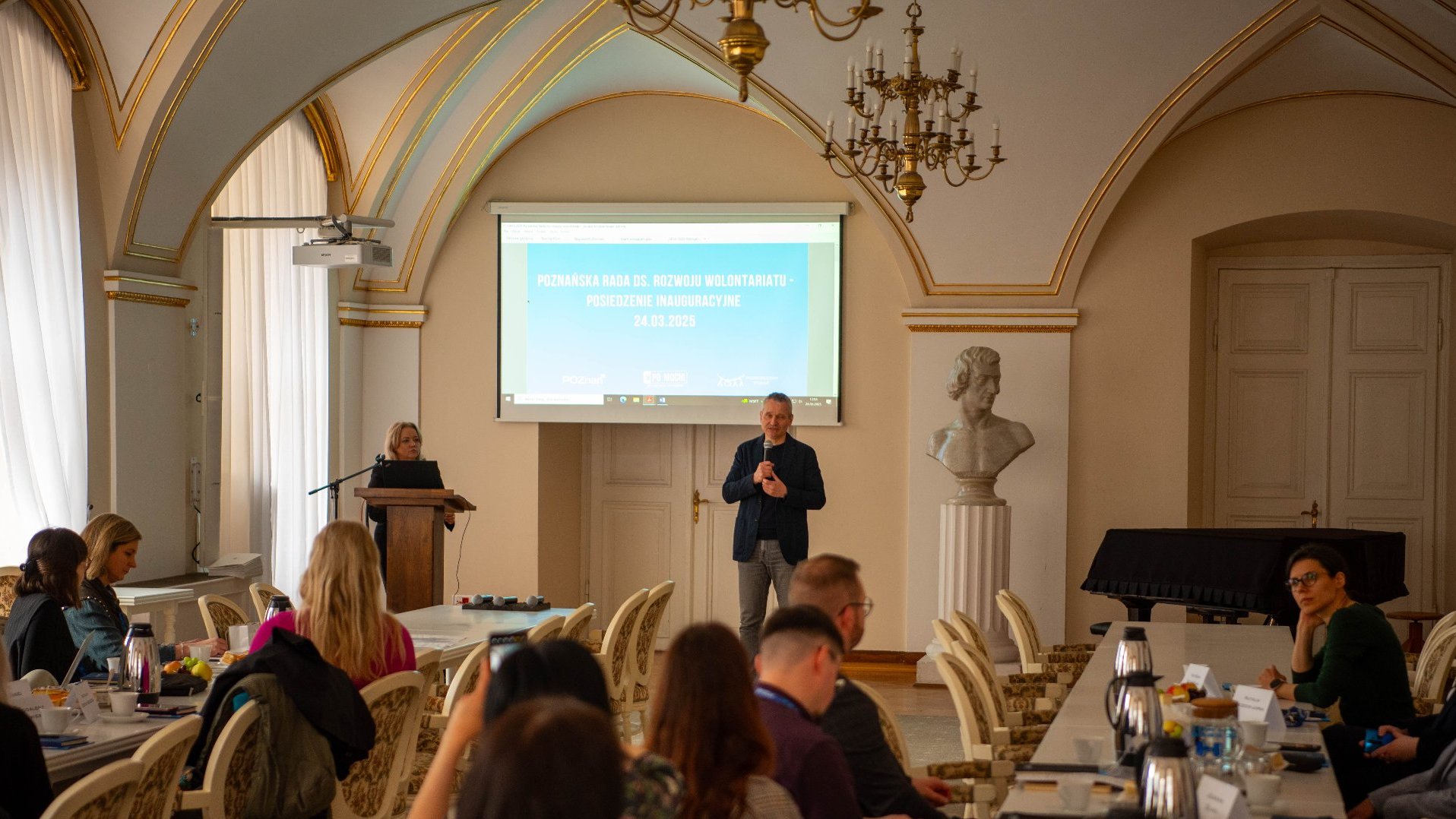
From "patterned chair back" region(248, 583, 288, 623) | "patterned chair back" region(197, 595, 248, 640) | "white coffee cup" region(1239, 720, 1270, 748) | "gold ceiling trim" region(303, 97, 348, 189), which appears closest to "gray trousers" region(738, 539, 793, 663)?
"patterned chair back" region(248, 583, 288, 623)

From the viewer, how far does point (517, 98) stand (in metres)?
10.1

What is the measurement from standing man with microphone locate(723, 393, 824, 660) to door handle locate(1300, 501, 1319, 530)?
14.5ft

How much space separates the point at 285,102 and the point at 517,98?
250 cm

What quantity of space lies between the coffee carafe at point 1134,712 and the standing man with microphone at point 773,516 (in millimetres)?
3838

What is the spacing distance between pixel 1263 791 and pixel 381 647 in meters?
2.47

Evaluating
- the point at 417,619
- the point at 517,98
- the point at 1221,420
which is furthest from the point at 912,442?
the point at 417,619

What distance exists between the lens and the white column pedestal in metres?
9.11

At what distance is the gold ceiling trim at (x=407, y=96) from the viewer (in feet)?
30.5

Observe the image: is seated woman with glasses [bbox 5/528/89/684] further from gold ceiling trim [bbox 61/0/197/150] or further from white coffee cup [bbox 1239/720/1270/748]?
white coffee cup [bbox 1239/720/1270/748]

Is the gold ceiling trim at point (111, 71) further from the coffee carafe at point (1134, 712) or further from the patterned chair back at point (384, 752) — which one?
the coffee carafe at point (1134, 712)

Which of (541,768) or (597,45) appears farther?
(597,45)

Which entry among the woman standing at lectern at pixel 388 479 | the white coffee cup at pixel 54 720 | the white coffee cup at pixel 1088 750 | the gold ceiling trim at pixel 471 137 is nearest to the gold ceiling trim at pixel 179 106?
→ the gold ceiling trim at pixel 471 137

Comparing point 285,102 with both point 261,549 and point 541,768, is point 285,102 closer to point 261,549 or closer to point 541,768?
point 261,549

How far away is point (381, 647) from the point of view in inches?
164
